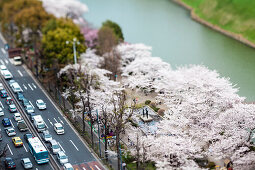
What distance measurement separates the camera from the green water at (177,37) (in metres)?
95.2

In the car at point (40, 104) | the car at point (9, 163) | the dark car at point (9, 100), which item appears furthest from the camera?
the dark car at point (9, 100)

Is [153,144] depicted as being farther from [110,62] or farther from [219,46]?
[219,46]

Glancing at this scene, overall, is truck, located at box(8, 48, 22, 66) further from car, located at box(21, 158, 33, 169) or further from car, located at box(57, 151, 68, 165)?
car, located at box(57, 151, 68, 165)

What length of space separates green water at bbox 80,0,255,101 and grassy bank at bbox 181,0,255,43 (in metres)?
3.38

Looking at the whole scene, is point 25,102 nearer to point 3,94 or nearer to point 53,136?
point 3,94

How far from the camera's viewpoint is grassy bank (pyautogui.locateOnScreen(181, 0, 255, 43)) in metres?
112

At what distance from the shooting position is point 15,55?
95.8 m

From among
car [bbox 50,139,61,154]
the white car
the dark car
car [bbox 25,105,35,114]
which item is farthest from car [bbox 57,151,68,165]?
the dark car

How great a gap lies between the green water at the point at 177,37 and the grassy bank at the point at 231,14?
3.38 metres

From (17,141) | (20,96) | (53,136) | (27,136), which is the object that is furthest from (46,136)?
(20,96)

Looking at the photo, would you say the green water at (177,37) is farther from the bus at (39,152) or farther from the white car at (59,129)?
the bus at (39,152)

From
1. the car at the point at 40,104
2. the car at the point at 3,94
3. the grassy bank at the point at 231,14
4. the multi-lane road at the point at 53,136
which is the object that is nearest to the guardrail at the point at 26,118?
the multi-lane road at the point at 53,136

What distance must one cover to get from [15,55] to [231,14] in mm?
60106

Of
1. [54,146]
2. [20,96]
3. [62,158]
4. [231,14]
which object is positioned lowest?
[62,158]
